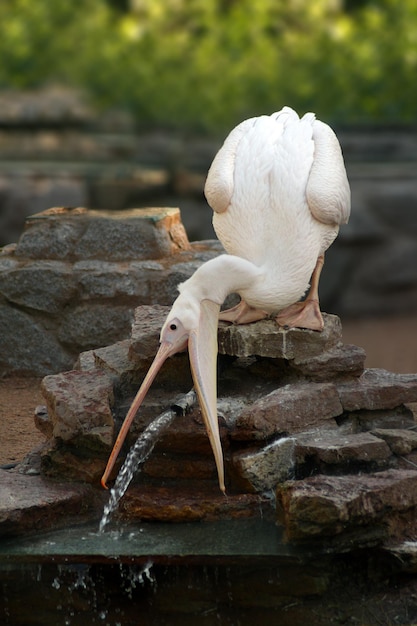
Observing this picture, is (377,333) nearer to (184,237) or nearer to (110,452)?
(184,237)

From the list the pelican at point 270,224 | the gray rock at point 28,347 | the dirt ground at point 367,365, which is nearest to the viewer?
the pelican at point 270,224

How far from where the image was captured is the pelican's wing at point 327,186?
443 centimetres

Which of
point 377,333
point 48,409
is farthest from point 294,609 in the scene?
Answer: point 377,333

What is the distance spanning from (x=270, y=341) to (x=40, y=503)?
1114 millimetres

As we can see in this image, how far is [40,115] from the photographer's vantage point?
11312 millimetres

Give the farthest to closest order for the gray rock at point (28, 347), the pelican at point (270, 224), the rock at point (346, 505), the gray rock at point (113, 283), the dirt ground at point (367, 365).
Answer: the gray rock at point (28, 347) < the gray rock at point (113, 283) < the dirt ground at point (367, 365) < the pelican at point (270, 224) < the rock at point (346, 505)

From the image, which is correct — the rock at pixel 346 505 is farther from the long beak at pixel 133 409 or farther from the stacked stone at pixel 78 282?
the stacked stone at pixel 78 282

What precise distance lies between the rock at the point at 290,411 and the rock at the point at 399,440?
225 mm

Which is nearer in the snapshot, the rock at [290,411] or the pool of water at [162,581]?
the pool of water at [162,581]

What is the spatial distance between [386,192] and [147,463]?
20.3 feet

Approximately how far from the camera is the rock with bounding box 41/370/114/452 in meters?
4.18

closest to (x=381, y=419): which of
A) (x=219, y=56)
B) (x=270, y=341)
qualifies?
(x=270, y=341)

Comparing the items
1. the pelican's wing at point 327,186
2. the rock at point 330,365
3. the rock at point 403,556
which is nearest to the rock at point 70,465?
the rock at point 330,365

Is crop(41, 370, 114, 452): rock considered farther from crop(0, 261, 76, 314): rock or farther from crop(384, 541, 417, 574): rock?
crop(0, 261, 76, 314): rock
